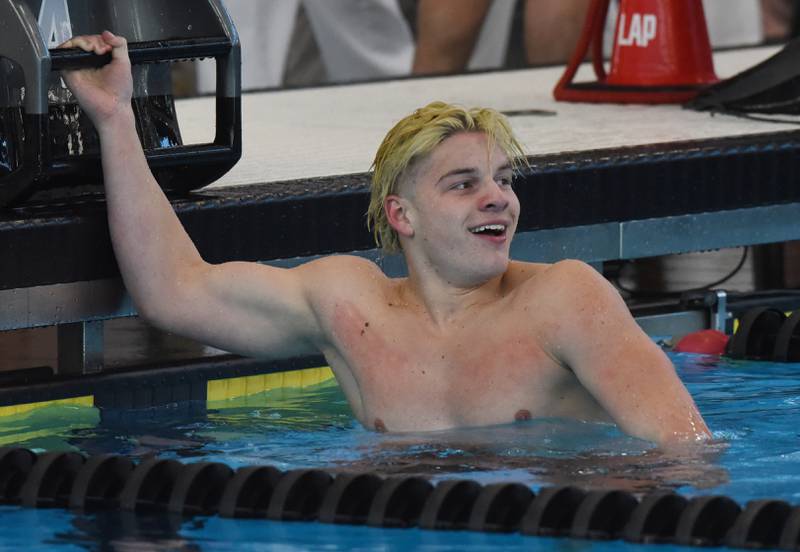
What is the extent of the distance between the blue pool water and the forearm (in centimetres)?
31

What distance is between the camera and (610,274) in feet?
17.7

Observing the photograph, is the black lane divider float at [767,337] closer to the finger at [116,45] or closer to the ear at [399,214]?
the ear at [399,214]

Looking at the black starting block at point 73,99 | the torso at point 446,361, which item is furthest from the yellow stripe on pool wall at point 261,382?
the torso at point 446,361

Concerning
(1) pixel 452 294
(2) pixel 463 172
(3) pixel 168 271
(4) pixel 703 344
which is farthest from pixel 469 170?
(4) pixel 703 344

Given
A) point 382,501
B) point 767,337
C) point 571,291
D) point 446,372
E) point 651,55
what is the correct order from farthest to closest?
point 651,55 → point 767,337 → point 446,372 → point 571,291 → point 382,501

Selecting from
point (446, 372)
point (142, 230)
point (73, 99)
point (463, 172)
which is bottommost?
point (446, 372)

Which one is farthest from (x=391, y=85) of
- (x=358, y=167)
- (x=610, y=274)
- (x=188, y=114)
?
(x=358, y=167)

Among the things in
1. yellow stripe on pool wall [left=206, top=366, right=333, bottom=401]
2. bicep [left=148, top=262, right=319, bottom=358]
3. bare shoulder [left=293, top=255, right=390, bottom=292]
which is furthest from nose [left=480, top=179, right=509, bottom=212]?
yellow stripe on pool wall [left=206, top=366, right=333, bottom=401]

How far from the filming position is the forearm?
357 centimetres

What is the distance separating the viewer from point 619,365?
3.16 meters

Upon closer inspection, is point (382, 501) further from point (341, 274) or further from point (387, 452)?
point (341, 274)

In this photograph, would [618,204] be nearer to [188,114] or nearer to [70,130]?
[70,130]

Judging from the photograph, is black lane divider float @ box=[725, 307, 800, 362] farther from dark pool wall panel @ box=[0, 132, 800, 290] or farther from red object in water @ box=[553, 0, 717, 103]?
red object in water @ box=[553, 0, 717, 103]

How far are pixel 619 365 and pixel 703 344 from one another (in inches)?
55.8
